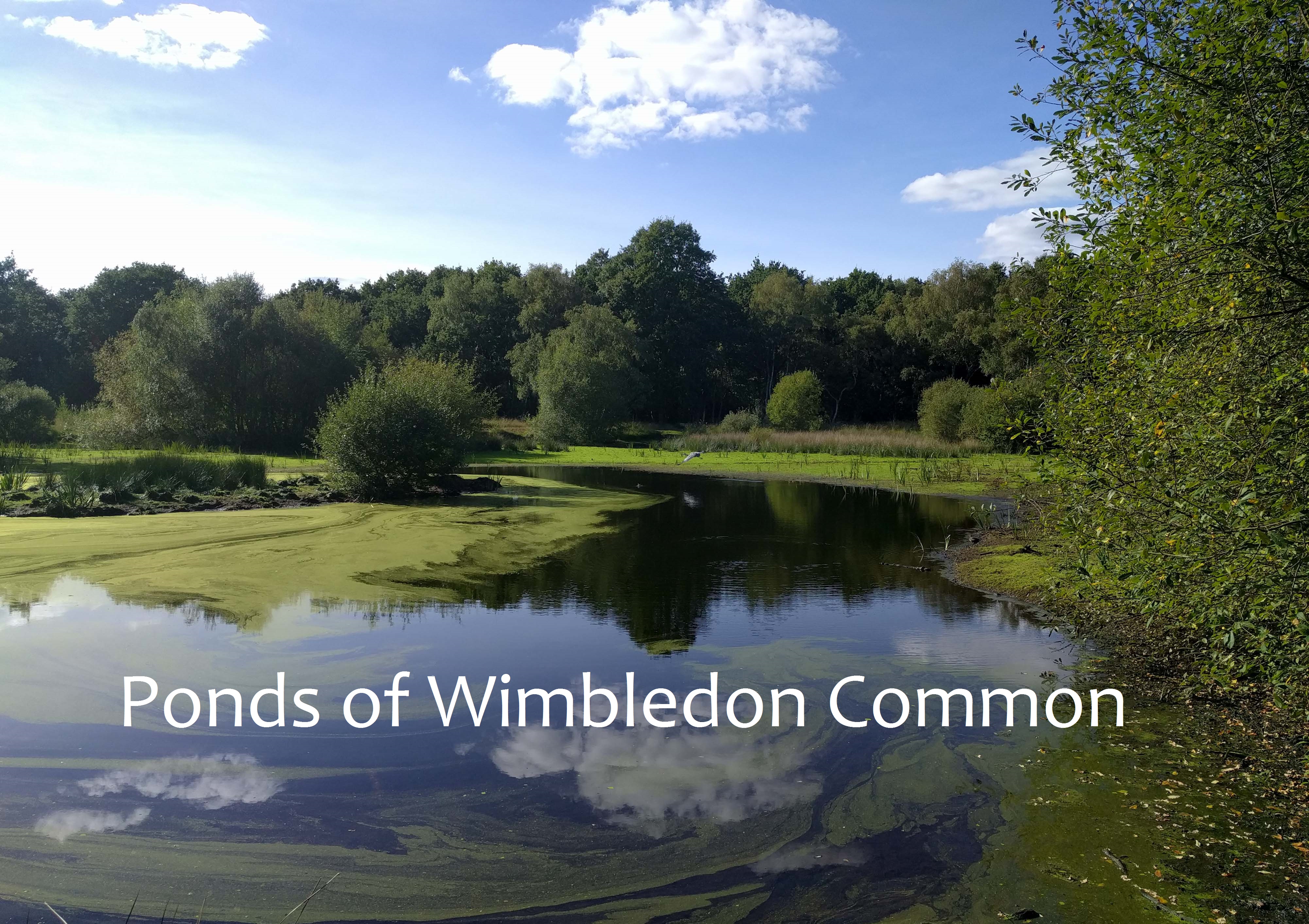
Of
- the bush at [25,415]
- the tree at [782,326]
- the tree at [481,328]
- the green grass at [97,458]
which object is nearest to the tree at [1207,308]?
the green grass at [97,458]

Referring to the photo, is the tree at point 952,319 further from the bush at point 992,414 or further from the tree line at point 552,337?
the bush at point 992,414

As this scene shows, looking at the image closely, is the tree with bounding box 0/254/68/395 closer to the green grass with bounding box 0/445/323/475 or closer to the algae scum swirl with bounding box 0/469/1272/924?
the green grass with bounding box 0/445/323/475

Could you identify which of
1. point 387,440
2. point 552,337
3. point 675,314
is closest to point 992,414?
point 387,440

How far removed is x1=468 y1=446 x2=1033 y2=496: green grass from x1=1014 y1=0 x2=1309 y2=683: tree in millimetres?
14646

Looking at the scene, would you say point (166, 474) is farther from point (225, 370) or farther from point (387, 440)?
point (225, 370)

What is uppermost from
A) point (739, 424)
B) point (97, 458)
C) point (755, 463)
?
point (739, 424)

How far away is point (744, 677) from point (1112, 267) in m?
Result: 4.29

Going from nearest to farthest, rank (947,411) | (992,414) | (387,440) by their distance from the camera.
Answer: (387,440) < (992,414) < (947,411)

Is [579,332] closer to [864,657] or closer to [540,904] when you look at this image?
[864,657]

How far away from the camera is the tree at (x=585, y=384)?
41594 mm

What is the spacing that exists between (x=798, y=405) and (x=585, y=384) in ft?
32.8

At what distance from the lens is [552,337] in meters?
46.4

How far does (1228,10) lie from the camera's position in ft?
15.4

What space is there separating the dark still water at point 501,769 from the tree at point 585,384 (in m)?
31.0
